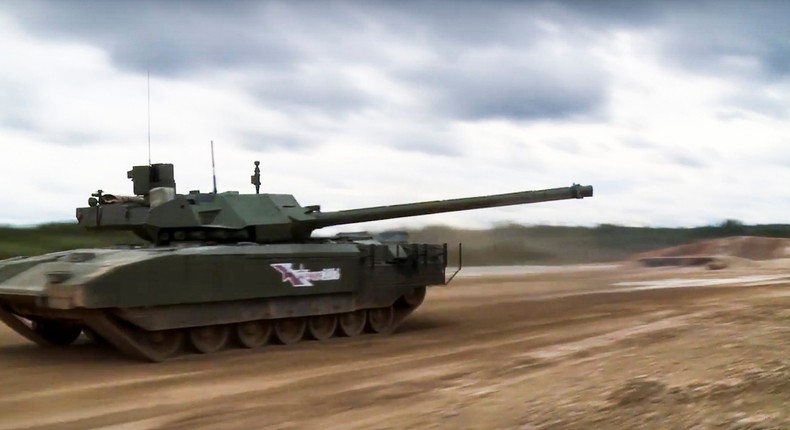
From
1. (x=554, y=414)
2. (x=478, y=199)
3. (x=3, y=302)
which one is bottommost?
(x=554, y=414)

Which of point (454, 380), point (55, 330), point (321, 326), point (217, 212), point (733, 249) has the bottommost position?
point (454, 380)

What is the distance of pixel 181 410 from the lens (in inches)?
353

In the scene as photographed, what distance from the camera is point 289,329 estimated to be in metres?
14.1

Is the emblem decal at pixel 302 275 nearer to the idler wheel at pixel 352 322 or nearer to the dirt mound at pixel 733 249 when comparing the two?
the idler wheel at pixel 352 322

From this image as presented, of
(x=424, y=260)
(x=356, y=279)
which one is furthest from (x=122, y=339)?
(x=424, y=260)

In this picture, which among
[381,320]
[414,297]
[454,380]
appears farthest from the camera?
[414,297]

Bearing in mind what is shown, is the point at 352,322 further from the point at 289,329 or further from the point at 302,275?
the point at 302,275

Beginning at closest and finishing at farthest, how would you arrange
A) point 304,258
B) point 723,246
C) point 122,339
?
1. point 122,339
2. point 304,258
3. point 723,246

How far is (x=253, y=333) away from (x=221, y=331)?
1.75ft

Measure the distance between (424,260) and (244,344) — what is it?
3.88 metres

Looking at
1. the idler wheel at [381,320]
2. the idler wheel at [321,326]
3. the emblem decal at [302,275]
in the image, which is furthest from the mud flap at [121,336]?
the idler wheel at [381,320]

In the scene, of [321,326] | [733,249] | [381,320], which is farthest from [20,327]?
[733,249]

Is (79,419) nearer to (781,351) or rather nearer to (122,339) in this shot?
(122,339)

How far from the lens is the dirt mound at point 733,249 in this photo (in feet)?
142
